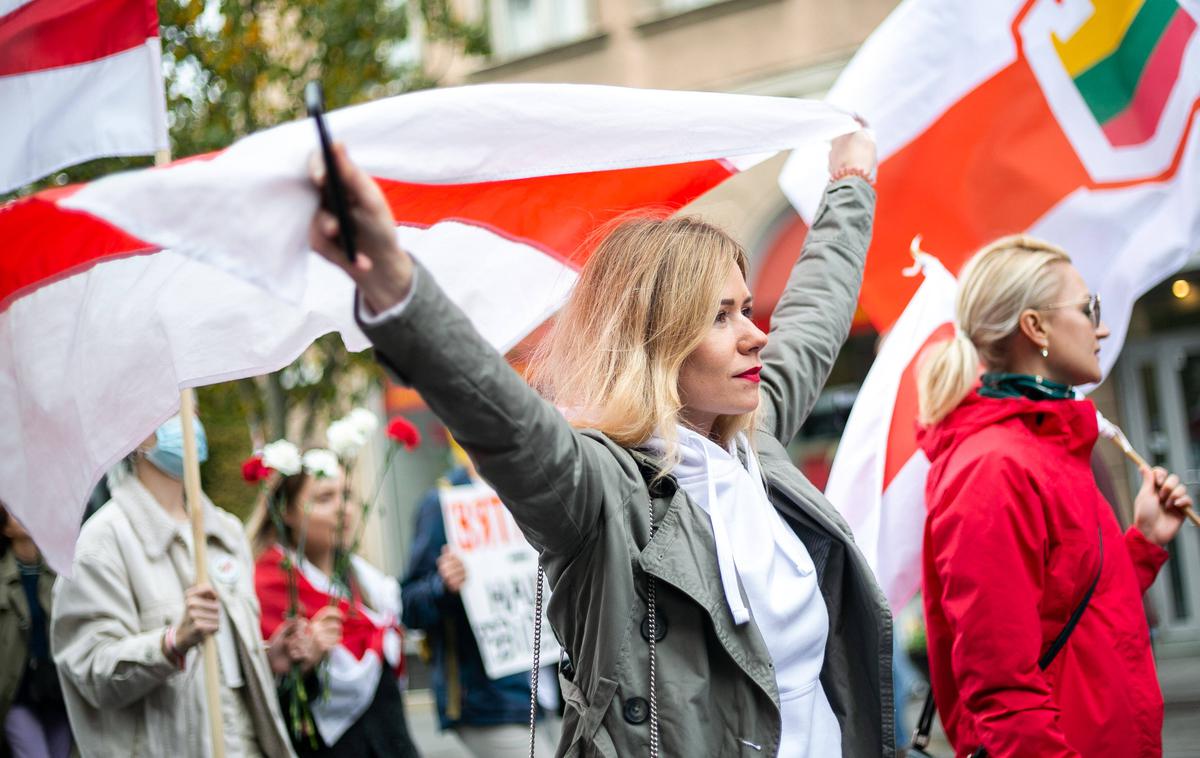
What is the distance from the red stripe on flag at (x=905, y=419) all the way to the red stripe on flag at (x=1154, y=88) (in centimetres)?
93

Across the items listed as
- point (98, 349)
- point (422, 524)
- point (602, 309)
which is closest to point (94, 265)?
point (98, 349)

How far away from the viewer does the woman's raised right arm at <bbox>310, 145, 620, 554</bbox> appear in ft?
5.48

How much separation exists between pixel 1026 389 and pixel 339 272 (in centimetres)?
170

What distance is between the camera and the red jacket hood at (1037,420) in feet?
10.1

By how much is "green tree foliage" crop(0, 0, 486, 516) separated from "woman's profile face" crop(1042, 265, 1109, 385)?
5.98 meters

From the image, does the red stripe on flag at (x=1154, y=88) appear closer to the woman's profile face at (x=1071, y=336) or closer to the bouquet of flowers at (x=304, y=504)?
the woman's profile face at (x=1071, y=336)

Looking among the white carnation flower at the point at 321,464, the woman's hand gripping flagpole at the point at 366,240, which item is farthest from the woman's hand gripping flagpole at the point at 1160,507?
the white carnation flower at the point at 321,464

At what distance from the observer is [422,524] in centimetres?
635

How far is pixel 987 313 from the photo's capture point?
3.36 metres

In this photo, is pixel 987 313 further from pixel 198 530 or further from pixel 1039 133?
pixel 198 530

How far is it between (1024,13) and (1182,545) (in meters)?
8.56

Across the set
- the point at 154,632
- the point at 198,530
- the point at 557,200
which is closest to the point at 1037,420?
the point at 557,200

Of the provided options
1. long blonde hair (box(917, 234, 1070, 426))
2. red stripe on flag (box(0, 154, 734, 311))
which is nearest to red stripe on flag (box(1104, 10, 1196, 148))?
long blonde hair (box(917, 234, 1070, 426))

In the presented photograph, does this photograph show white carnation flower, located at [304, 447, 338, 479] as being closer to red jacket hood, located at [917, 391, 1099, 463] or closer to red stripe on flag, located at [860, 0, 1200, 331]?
red stripe on flag, located at [860, 0, 1200, 331]
